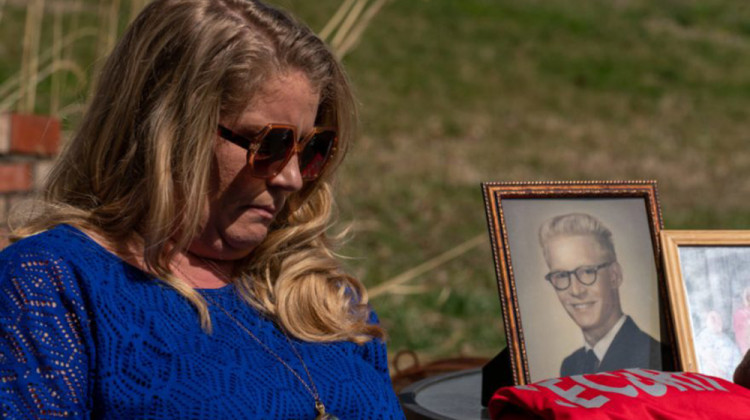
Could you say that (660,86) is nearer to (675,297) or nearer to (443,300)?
(443,300)

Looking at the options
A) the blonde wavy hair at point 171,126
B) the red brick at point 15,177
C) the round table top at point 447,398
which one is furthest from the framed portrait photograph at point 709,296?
the red brick at point 15,177

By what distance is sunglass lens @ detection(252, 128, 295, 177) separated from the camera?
186 centimetres

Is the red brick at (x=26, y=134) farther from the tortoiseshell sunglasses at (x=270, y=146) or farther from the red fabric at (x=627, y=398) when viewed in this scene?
the red fabric at (x=627, y=398)

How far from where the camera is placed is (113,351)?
171cm

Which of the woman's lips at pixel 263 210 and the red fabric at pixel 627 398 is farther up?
the woman's lips at pixel 263 210

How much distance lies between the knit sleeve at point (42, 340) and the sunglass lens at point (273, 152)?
0.38 metres

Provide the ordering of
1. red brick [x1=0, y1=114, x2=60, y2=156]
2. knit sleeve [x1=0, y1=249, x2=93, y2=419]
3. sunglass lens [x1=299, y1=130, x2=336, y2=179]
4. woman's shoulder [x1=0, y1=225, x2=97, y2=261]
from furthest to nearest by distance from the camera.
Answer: red brick [x1=0, y1=114, x2=60, y2=156] < sunglass lens [x1=299, y1=130, x2=336, y2=179] < woman's shoulder [x1=0, y1=225, x2=97, y2=261] < knit sleeve [x1=0, y1=249, x2=93, y2=419]

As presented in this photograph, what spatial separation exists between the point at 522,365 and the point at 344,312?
14.5 inches

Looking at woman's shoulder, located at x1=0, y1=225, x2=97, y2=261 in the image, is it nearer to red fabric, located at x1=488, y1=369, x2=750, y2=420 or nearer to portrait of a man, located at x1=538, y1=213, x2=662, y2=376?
red fabric, located at x1=488, y1=369, x2=750, y2=420

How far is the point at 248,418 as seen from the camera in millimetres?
1764

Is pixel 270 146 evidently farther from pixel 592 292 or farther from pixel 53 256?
pixel 592 292

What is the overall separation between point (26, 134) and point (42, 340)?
1.68 m

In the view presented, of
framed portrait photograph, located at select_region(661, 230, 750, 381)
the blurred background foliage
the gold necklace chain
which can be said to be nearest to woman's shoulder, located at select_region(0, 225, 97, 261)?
the gold necklace chain

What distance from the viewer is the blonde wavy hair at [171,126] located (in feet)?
5.96
